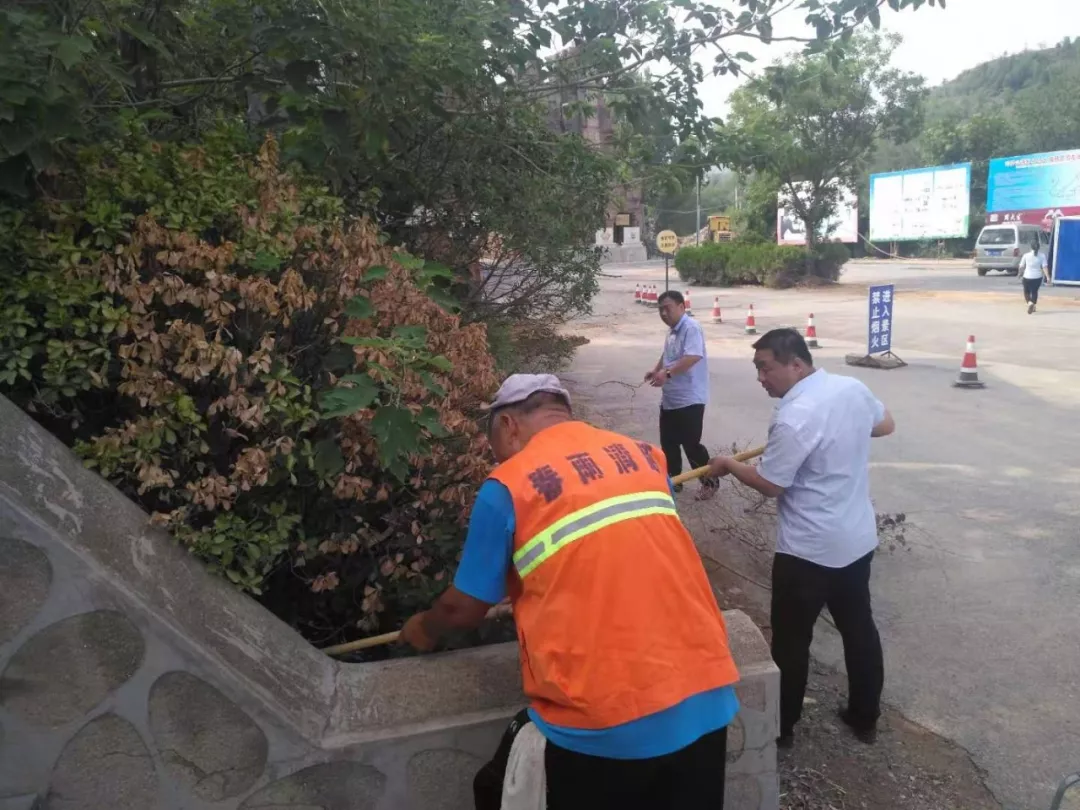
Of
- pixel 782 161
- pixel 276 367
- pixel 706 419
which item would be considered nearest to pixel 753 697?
pixel 276 367

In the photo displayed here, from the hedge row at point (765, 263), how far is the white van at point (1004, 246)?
544 cm

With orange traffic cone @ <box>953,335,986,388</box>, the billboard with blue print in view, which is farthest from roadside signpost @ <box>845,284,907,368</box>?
the billboard with blue print

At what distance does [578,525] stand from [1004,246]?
3529cm

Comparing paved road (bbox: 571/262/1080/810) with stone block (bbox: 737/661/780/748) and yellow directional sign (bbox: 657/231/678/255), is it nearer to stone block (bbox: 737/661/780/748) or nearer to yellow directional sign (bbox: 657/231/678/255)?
stone block (bbox: 737/661/780/748)

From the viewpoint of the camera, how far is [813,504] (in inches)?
127

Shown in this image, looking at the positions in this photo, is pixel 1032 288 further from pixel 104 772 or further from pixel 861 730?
pixel 104 772

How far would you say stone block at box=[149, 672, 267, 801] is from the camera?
2.20 m

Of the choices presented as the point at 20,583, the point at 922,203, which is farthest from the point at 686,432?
the point at 922,203

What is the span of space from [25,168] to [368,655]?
6.28 feet

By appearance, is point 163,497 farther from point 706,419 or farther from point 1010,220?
point 1010,220

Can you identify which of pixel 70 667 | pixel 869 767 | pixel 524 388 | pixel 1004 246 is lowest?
pixel 869 767

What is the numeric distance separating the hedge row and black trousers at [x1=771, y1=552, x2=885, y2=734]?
2893 cm

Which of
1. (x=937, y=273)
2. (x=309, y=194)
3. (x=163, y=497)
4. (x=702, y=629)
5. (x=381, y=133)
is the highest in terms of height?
(x=381, y=133)

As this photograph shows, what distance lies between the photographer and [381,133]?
3615mm
